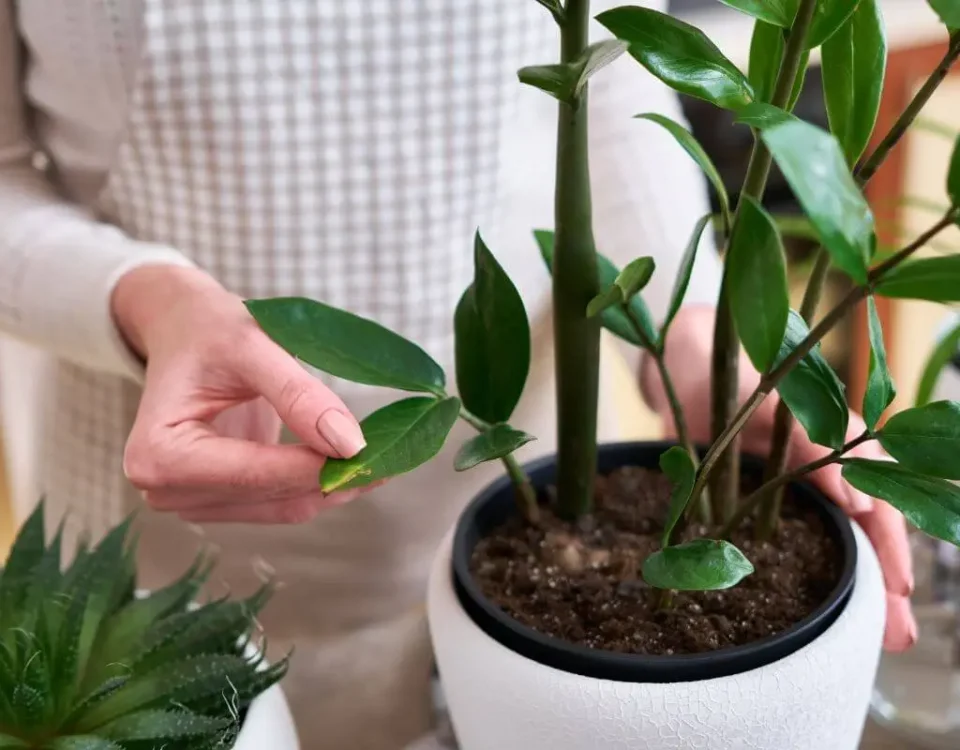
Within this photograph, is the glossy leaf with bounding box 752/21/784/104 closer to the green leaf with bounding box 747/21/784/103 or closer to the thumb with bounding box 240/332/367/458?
the green leaf with bounding box 747/21/784/103

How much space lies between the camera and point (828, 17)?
0.29 meters

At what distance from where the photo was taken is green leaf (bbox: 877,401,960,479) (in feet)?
0.95

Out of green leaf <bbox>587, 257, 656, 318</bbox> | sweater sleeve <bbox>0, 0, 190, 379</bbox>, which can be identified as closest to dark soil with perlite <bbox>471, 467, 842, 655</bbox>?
green leaf <bbox>587, 257, 656, 318</bbox>

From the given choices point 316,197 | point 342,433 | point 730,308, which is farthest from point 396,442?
point 316,197

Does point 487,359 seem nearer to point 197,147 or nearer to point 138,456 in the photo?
point 138,456

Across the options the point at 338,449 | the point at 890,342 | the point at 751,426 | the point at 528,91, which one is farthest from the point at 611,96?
the point at 890,342

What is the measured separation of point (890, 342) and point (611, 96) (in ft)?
3.40

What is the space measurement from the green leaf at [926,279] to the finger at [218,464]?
205mm

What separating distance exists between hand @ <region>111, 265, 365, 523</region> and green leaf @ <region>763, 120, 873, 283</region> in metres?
0.17

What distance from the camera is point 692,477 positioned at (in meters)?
0.31

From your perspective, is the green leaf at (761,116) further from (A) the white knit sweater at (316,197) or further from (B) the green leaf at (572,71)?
(A) the white knit sweater at (316,197)

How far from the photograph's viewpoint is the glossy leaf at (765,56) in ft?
1.15

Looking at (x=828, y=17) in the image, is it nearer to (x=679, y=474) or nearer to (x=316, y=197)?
(x=679, y=474)

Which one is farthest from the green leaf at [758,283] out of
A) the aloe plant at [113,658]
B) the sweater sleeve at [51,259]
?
the sweater sleeve at [51,259]
